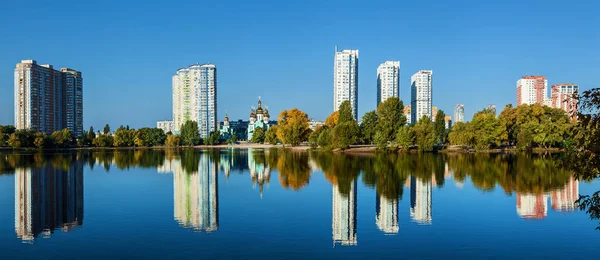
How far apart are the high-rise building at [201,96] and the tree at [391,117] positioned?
70.4m

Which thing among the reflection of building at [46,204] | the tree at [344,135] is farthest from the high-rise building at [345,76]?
the reflection of building at [46,204]

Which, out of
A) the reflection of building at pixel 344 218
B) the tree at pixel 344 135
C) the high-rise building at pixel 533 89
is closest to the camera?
the reflection of building at pixel 344 218

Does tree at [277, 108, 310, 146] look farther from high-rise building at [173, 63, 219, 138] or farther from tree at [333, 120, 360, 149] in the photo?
high-rise building at [173, 63, 219, 138]

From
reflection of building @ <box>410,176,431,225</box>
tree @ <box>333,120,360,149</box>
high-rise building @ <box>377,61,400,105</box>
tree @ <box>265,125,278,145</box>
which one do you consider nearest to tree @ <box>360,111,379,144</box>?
tree @ <box>333,120,360,149</box>

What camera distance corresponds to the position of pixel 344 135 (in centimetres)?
6144

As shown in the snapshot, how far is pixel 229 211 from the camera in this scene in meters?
17.5

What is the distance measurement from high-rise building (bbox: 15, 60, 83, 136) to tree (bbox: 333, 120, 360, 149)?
64.2 metres

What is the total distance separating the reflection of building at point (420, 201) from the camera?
15735 millimetres

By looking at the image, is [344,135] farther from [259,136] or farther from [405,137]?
[259,136]

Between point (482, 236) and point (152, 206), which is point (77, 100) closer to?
point (152, 206)

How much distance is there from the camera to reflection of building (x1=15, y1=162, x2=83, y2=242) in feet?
47.1

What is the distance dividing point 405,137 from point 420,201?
39245 mm

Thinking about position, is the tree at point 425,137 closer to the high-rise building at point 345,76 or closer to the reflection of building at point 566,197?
the reflection of building at point 566,197

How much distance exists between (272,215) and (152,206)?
5233 millimetres
